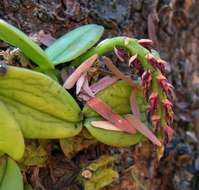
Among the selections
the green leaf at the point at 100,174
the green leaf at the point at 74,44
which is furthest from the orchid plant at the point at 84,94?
the green leaf at the point at 100,174

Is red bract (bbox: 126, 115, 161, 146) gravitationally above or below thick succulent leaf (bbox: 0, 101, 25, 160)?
below


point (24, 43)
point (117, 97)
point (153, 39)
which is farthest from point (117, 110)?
point (153, 39)

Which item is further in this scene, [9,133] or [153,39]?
[153,39]

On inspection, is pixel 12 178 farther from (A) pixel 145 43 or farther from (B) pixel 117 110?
(A) pixel 145 43

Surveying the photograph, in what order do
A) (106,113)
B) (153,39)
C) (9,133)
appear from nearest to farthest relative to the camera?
(9,133), (106,113), (153,39)

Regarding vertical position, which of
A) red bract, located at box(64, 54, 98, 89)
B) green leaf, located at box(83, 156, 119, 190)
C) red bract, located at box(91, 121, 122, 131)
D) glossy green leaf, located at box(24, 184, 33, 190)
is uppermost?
red bract, located at box(64, 54, 98, 89)

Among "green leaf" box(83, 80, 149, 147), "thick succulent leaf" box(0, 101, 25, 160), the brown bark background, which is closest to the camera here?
"thick succulent leaf" box(0, 101, 25, 160)

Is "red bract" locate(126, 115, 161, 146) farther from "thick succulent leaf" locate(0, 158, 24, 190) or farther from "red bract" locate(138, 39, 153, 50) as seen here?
"thick succulent leaf" locate(0, 158, 24, 190)

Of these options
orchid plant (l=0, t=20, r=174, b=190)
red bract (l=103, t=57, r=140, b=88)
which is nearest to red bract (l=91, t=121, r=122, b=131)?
orchid plant (l=0, t=20, r=174, b=190)
